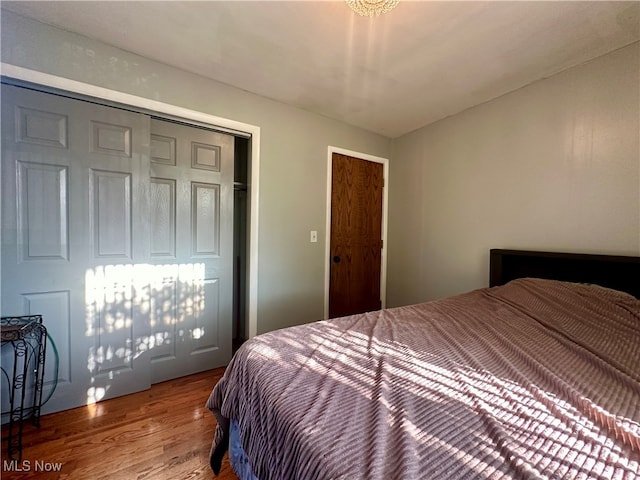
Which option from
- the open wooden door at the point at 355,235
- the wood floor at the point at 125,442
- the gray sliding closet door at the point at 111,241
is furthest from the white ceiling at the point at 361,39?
the wood floor at the point at 125,442

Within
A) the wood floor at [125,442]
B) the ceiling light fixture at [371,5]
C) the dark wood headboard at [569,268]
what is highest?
the ceiling light fixture at [371,5]

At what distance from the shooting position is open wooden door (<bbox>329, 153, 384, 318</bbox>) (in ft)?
9.33

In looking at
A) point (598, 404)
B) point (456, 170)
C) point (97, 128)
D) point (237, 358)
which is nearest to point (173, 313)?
point (237, 358)

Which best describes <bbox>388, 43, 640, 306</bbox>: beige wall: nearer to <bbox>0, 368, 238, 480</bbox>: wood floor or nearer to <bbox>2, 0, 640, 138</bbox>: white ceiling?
<bbox>2, 0, 640, 138</bbox>: white ceiling

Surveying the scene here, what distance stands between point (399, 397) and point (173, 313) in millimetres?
1862

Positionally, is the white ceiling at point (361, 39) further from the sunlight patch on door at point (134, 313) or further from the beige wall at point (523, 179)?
the sunlight patch on door at point (134, 313)

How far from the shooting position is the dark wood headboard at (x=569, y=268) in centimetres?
154

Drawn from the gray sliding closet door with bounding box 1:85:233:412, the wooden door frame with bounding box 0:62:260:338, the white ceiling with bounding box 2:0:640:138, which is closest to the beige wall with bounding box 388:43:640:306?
the white ceiling with bounding box 2:0:640:138

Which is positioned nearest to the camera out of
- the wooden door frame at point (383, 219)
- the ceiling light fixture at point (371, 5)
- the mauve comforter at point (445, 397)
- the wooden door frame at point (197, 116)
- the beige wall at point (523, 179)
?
the mauve comforter at point (445, 397)

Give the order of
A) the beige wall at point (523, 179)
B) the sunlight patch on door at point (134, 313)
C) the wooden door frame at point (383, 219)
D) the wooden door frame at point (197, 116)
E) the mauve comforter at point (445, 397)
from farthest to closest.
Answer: the wooden door frame at point (383, 219)
the sunlight patch on door at point (134, 313)
the beige wall at point (523, 179)
the wooden door frame at point (197, 116)
the mauve comforter at point (445, 397)

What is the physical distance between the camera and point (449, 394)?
812 mm

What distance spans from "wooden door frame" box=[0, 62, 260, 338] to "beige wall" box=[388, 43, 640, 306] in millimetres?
1693

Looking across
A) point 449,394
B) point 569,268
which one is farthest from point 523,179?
point 449,394

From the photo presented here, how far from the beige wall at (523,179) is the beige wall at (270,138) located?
832 millimetres
